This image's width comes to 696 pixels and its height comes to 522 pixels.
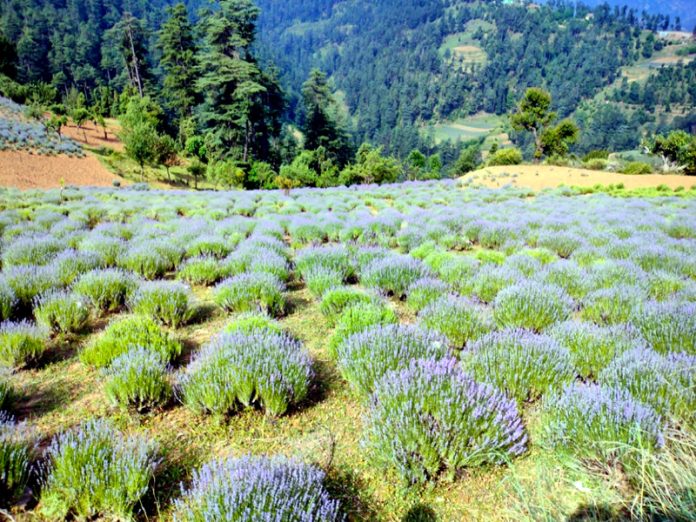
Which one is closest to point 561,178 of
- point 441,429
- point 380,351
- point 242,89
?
point 380,351

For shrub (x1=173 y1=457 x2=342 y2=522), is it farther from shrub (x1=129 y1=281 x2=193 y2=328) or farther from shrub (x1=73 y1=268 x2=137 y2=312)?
shrub (x1=73 y1=268 x2=137 y2=312)

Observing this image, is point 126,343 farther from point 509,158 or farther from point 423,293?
point 509,158

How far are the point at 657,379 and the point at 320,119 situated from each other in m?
58.4

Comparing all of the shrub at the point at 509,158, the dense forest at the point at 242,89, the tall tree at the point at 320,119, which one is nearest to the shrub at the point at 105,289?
the dense forest at the point at 242,89

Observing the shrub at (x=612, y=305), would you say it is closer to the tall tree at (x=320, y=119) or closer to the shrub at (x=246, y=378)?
the shrub at (x=246, y=378)

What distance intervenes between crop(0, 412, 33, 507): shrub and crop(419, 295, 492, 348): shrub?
10.6 feet

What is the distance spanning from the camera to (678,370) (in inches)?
104

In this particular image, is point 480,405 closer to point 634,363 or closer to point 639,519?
point 639,519

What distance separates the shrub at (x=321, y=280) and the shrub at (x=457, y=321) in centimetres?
170

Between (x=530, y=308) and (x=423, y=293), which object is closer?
(x=530, y=308)

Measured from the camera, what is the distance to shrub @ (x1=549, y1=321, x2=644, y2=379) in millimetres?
3211

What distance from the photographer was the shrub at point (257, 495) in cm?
170

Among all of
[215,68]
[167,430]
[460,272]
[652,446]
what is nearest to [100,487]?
[167,430]

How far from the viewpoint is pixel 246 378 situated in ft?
9.52
